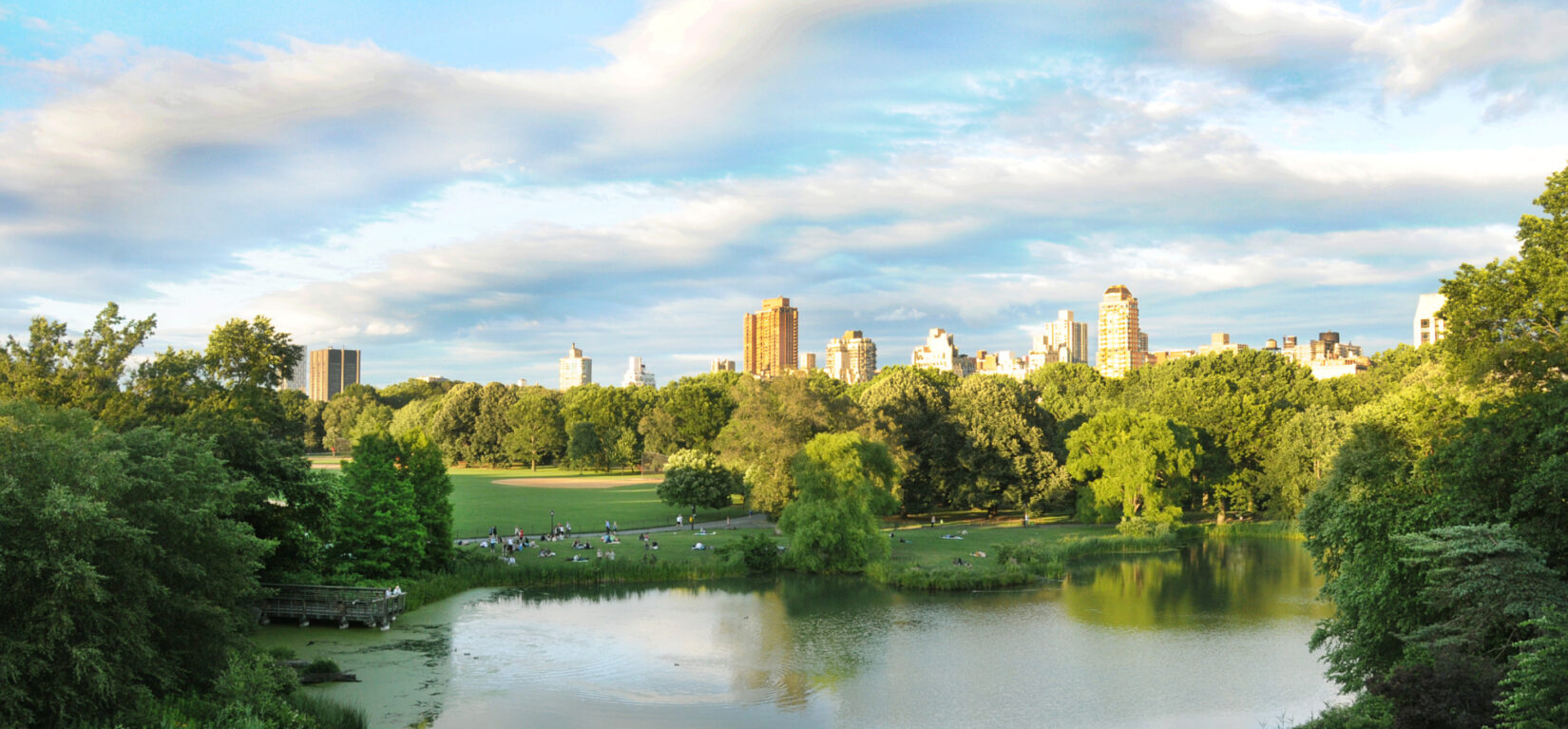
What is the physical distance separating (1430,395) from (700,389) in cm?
7267

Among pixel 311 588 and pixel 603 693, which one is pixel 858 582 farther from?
pixel 311 588

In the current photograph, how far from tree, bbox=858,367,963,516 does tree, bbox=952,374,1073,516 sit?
3.20 feet

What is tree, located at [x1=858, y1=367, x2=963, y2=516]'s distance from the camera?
63875 mm

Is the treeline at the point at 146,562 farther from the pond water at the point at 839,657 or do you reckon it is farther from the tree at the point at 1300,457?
the tree at the point at 1300,457

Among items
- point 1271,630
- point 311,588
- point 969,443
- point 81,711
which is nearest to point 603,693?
point 81,711

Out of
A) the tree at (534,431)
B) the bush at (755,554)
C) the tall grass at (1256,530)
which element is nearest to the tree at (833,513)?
the bush at (755,554)

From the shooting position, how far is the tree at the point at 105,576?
17188 millimetres

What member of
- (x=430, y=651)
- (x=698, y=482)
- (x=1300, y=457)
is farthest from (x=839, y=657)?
(x=1300, y=457)

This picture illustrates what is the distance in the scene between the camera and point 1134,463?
5825cm

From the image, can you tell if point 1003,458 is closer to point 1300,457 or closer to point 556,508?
point 1300,457

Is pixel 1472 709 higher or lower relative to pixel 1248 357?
lower

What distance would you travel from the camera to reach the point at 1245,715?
2412cm

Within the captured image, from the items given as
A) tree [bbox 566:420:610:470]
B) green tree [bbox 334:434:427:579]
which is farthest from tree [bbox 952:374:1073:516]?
tree [bbox 566:420:610:470]

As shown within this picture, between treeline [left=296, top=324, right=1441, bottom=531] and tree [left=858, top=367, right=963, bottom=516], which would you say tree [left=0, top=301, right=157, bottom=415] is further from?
tree [left=858, top=367, right=963, bottom=516]
